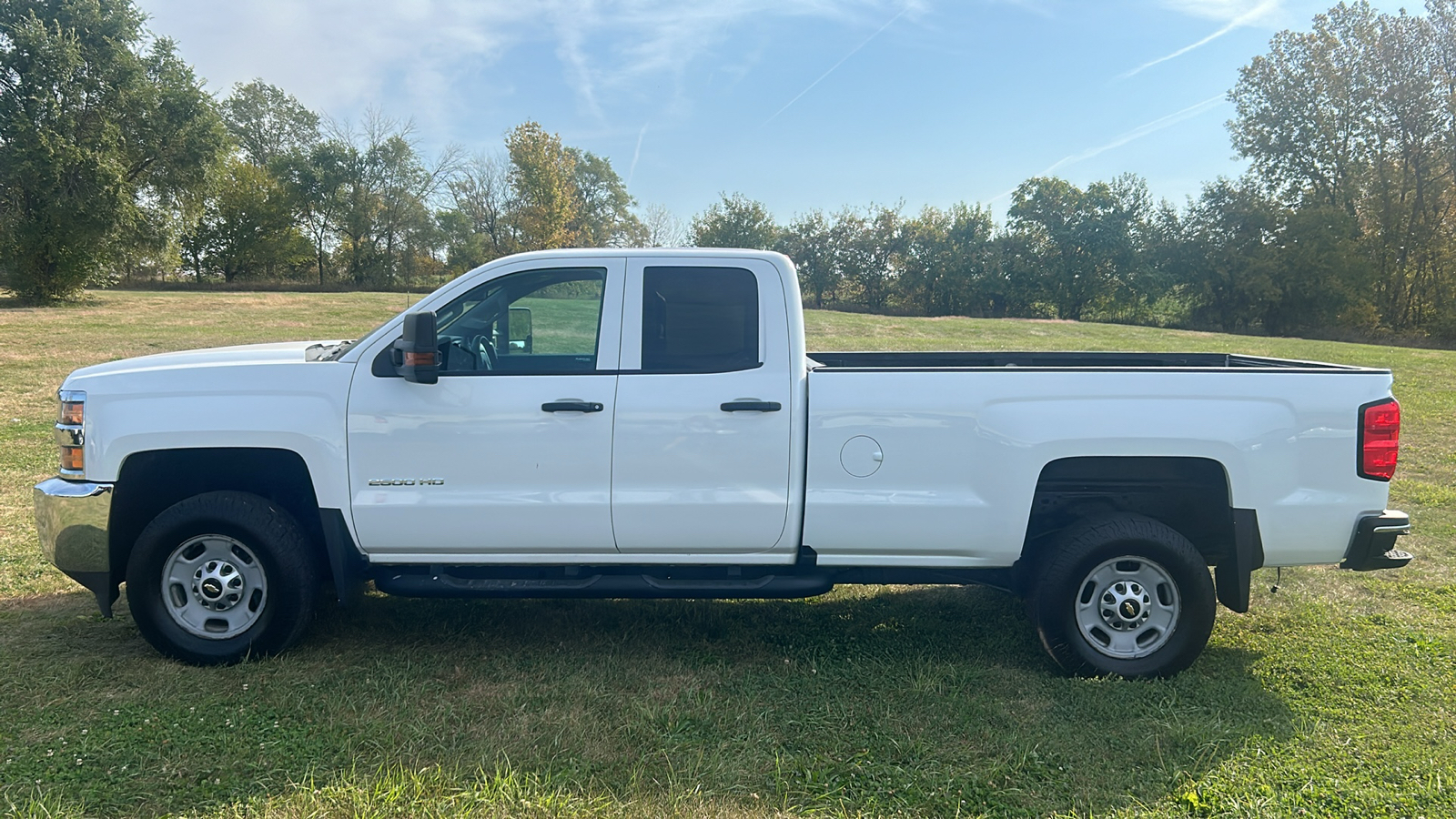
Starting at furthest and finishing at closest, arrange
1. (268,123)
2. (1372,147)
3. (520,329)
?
(268,123)
(1372,147)
(520,329)

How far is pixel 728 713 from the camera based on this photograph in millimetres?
3693

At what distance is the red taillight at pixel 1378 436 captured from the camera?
379cm

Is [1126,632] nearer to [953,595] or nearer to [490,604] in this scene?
[953,595]

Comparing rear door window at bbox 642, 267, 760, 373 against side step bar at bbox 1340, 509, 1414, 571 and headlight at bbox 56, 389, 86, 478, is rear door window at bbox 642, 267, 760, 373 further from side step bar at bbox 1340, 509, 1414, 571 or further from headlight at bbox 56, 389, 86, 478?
side step bar at bbox 1340, 509, 1414, 571

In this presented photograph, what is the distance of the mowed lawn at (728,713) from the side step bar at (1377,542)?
0.63 meters

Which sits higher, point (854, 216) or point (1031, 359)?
point (854, 216)

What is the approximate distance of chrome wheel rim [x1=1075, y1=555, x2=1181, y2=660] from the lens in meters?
4.03

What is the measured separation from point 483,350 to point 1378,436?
4129mm

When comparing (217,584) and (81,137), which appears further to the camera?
(81,137)

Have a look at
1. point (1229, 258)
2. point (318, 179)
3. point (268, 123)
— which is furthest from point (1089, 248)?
point (268, 123)

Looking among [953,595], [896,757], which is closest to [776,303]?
[896,757]

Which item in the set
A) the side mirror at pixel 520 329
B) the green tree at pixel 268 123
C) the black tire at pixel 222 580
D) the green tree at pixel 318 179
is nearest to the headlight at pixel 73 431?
the black tire at pixel 222 580

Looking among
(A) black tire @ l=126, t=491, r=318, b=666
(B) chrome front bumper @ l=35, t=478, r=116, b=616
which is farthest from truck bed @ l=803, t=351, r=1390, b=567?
(B) chrome front bumper @ l=35, t=478, r=116, b=616

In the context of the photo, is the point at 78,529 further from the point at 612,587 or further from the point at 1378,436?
the point at 1378,436
